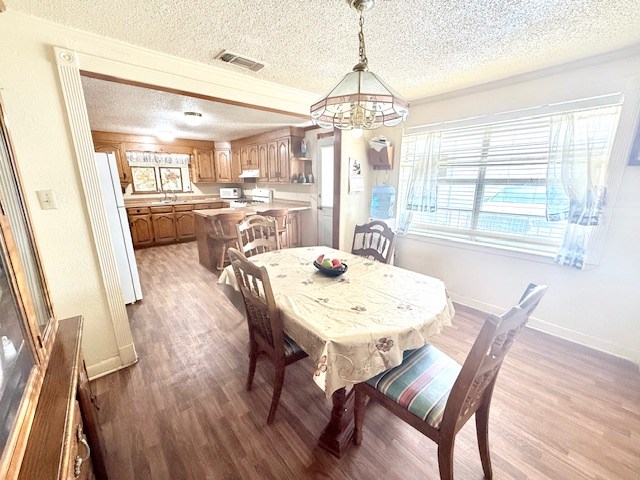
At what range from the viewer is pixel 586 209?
203cm

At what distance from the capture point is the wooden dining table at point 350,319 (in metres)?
1.08

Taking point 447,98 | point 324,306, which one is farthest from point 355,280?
point 447,98

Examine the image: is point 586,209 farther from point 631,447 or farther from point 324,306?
point 324,306

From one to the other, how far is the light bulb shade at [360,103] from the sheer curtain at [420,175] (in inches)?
62.3

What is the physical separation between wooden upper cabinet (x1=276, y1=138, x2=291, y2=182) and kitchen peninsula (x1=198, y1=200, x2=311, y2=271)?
57 centimetres

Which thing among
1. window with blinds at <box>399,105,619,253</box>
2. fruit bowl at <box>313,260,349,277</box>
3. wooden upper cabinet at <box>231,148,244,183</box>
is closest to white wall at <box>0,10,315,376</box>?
fruit bowl at <box>313,260,349,277</box>

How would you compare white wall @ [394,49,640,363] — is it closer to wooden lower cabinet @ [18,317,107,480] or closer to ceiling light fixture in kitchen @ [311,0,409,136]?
ceiling light fixture in kitchen @ [311,0,409,136]

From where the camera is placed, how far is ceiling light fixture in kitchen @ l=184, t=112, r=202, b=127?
351 cm

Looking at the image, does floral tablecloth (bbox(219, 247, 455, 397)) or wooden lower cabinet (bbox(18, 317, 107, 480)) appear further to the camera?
floral tablecloth (bbox(219, 247, 455, 397))

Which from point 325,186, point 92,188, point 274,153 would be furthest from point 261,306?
point 274,153

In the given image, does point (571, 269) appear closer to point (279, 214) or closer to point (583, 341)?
point (583, 341)

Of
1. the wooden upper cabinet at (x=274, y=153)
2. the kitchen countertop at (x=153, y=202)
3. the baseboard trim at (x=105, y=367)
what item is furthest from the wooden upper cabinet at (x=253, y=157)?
the baseboard trim at (x=105, y=367)

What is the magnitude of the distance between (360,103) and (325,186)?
308 cm

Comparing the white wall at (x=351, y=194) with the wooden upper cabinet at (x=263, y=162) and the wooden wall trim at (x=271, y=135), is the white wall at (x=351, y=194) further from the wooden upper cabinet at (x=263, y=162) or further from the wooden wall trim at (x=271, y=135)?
the wooden upper cabinet at (x=263, y=162)
